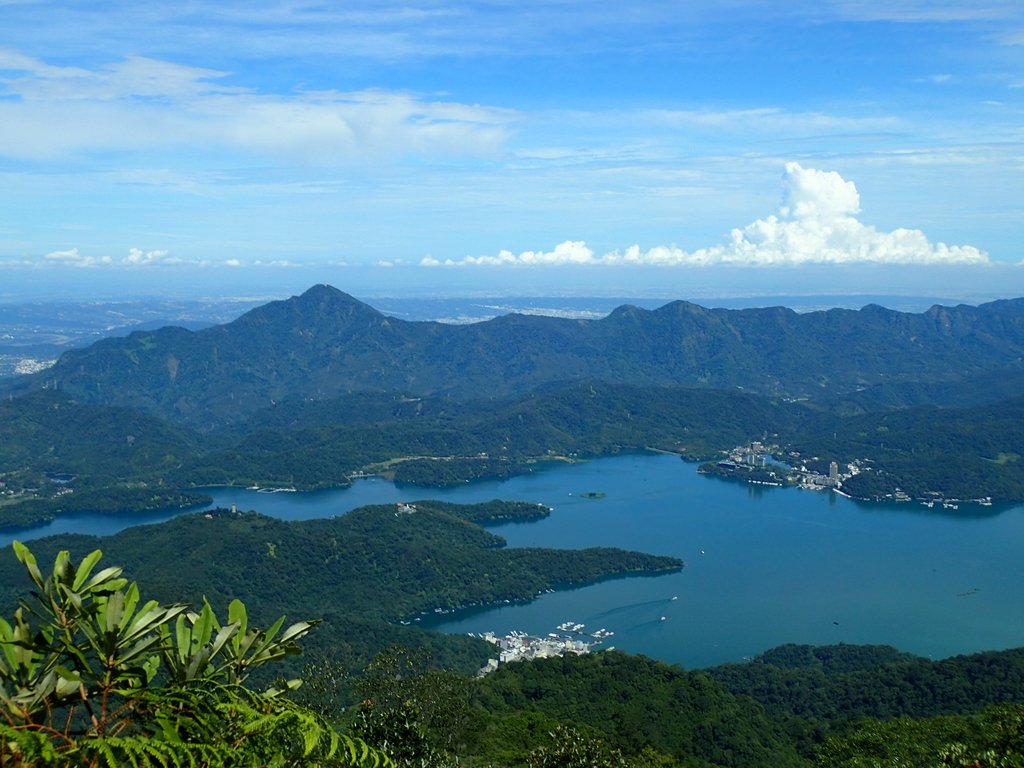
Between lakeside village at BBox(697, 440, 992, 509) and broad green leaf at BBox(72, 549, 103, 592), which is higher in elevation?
broad green leaf at BBox(72, 549, 103, 592)

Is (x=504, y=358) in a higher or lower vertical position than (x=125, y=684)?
lower

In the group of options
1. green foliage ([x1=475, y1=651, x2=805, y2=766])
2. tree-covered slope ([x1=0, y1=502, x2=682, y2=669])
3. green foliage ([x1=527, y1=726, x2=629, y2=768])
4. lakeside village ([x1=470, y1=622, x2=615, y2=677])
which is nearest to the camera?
green foliage ([x1=527, y1=726, x2=629, y2=768])

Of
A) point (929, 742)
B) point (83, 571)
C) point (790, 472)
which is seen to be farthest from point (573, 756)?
point (790, 472)

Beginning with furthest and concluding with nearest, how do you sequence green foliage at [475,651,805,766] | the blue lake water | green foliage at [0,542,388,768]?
the blue lake water, green foliage at [475,651,805,766], green foliage at [0,542,388,768]

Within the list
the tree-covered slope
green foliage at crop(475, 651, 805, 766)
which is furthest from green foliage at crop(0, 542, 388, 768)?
the tree-covered slope

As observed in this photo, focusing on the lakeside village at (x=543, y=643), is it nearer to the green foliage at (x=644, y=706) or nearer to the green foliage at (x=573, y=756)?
the green foliage at (x=644, y=706)

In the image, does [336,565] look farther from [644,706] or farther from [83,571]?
[83,571]

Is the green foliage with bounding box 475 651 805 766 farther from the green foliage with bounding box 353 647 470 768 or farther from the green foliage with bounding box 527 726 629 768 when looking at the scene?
the green foliage with bounding box 527 726 629 768
